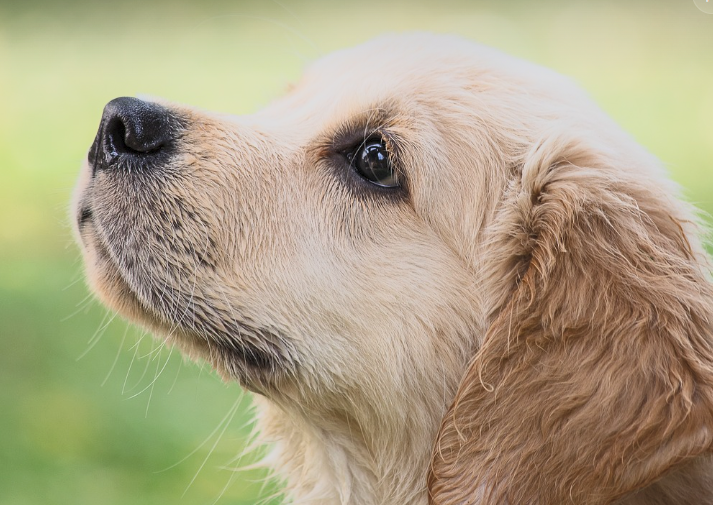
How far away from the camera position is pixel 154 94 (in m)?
4.57

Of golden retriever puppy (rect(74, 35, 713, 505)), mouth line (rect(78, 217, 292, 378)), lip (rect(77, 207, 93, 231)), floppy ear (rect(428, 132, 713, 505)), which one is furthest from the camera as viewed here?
lip (rect(77, 207, 93, 231))

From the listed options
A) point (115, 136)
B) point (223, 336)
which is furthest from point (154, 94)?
point (223, 336)

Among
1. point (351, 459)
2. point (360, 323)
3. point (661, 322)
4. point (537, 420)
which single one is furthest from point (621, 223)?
point (351, 459)

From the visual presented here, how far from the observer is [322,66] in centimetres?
325

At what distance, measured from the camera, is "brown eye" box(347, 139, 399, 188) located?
2766mm

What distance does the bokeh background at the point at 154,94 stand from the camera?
4.68 meters

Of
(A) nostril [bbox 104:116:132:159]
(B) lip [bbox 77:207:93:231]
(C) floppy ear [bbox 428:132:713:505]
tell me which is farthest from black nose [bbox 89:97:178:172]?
(C) floppy ear [bbox 428:132:713:505]

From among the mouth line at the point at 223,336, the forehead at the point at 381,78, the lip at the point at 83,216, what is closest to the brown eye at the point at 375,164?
the forehead at the point at 381,78

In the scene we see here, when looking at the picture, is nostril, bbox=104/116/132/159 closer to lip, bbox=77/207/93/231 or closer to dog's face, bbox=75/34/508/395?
dog's face, bbox=75/34/508/395

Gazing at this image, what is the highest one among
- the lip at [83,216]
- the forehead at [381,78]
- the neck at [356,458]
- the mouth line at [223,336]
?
the forehead at [381,78]

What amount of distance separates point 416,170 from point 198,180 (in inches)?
26.1

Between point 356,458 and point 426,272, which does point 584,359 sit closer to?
point 426,272

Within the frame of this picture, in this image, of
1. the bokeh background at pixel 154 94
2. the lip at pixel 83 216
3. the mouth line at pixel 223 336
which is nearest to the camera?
the mouth line at pixel 223 336

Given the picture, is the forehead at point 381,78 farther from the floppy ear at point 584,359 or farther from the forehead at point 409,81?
the floppy ear at point 584,359
